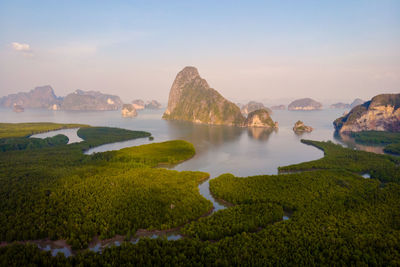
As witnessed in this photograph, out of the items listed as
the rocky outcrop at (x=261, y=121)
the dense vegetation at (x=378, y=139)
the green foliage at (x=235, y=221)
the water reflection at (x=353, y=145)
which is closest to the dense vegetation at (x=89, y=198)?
the green foliage at (x=235, y=221)

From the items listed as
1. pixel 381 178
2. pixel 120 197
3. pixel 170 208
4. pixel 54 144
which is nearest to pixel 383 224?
pixel 381 178

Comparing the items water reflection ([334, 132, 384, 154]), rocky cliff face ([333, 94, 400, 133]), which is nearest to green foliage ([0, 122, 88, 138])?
water reflection ([334, 132, 384, 154])

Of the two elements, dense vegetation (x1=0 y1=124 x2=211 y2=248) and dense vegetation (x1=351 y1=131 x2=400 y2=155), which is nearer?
dense vegetation (x1=0 y1=124 x2=211 y2=248)

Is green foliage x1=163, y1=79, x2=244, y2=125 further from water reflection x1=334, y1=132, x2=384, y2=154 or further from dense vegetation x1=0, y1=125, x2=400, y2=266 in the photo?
dense vegetation x1=0, y1=125, x2=400, y2=266

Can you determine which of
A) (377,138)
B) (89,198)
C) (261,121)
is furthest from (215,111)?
(89,198)

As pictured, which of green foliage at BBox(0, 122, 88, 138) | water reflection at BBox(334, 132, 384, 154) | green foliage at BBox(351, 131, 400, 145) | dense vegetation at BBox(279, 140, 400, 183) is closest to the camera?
dense vegetation at BBox(279, 140, 400, 183)

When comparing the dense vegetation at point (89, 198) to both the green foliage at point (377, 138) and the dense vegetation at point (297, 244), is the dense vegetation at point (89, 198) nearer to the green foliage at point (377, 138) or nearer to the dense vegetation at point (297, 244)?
the dense vegetation at point (297, 244)

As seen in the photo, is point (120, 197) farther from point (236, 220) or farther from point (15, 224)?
point (236, 220)
